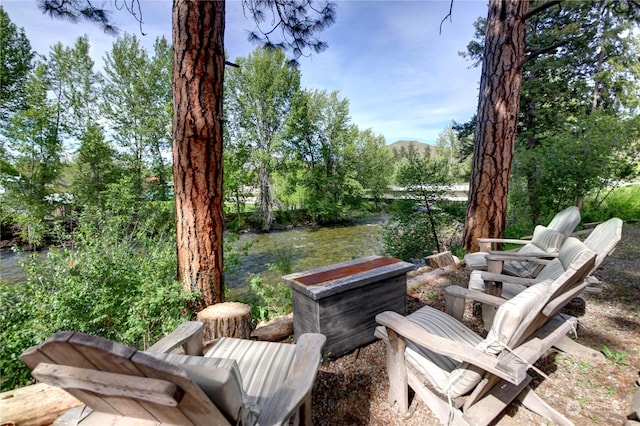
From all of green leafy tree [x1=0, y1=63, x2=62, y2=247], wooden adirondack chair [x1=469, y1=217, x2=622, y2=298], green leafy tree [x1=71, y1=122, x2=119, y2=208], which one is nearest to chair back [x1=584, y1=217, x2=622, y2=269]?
wooden adirondack chair [x1=469, y1=217, x2=622, y2=298]

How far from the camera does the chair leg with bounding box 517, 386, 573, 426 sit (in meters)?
1.46

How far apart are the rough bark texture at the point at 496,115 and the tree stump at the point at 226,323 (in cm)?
377

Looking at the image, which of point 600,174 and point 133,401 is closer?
point 133,401

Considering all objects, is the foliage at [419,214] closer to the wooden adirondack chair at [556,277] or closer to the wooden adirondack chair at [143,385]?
the wooden adirondack chair at [556,277]

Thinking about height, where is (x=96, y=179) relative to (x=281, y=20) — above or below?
below

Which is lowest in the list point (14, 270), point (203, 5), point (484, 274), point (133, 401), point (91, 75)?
point (14, 270)

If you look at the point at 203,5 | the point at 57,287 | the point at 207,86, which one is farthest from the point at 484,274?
the point at 57,287

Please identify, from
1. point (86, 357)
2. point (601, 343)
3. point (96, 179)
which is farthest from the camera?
point (96, 179)

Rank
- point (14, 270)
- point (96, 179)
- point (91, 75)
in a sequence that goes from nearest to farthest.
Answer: point (14, 270) → point (96, 179) → point (91, 75)

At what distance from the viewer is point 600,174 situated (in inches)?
236

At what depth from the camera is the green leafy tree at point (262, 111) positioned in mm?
14570

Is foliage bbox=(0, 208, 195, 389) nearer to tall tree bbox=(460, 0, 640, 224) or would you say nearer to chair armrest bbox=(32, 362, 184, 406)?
chair armrest bbox=(32, 362, 184, 406)

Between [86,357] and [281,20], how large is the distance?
4.23m

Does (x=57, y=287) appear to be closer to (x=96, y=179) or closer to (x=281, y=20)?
(x=281, y=20)
